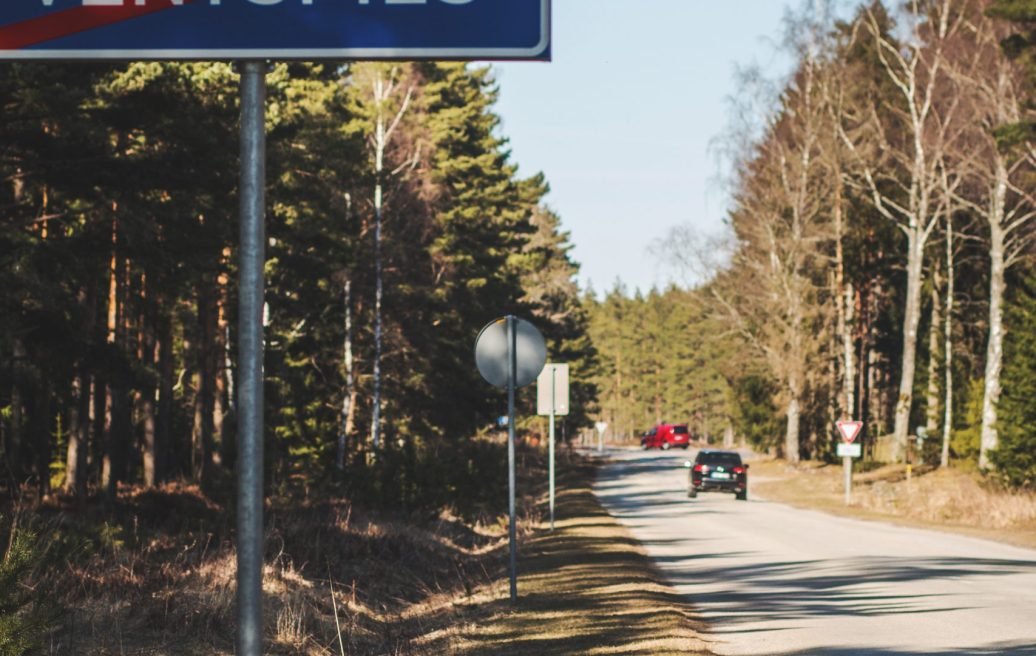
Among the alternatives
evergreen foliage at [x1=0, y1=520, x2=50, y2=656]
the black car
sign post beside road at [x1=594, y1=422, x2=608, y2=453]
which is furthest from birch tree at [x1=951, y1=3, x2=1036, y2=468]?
sign post beside road at [x1=594, y1=422, x2=608, y2=453]

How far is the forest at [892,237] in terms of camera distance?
42250 millimetres

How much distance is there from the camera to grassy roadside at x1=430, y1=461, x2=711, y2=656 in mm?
11234

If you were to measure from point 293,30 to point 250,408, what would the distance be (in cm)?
127

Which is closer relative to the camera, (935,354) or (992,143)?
(992,143)

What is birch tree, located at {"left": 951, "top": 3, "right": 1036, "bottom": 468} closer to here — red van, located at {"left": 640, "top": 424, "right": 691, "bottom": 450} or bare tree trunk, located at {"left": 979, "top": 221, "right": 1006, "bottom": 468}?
bare tree trunk, located at {"left": 979, "top": 221, "right": 1006, "bottom": 468}

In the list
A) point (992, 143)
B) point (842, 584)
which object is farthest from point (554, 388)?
point (992, 143)

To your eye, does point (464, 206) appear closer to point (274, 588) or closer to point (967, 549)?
point (967, 549)

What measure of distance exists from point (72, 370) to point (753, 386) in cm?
5983

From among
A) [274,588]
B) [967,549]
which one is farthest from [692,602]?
[967,549]

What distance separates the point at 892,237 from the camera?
206ft

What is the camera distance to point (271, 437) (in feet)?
139

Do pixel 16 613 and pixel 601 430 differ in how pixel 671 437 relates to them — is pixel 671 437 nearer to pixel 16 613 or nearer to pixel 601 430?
pixel 601 430

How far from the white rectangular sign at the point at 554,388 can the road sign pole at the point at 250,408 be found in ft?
73.9

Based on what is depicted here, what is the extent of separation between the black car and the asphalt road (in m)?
9.13
